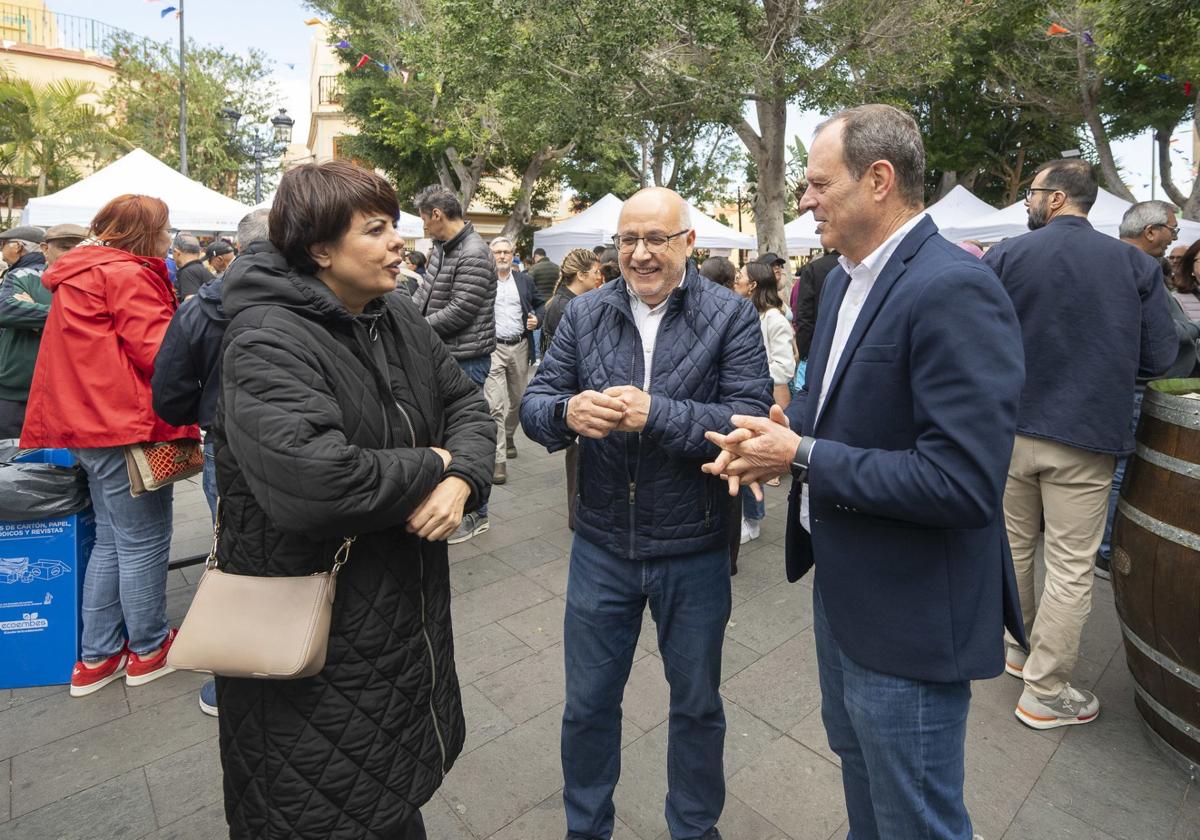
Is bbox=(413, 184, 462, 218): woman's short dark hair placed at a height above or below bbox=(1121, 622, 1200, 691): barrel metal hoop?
above

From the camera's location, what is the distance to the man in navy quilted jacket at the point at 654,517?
6.98ft

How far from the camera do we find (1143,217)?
436cm

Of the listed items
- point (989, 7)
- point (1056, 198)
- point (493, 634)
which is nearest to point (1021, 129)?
point (989, 7)

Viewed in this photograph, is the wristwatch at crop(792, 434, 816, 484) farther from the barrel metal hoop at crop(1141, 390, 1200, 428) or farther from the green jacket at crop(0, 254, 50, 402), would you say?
the green jacket at crop(0, 254, 50, 402)

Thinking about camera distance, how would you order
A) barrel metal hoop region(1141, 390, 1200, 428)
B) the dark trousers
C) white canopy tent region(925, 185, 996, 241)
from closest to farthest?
barrel metal hoop region(1141, 390, 1200, 428)
the dark trousers
white canopy tent region(925, 185, 996, 241)

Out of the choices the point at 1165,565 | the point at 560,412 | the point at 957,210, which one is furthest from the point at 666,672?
the point at 957,210

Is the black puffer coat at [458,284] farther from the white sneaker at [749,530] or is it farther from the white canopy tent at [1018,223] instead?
the white canopy tent at [1018,223]

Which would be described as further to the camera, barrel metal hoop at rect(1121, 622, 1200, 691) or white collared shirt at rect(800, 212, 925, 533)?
barrel metal hoop at rect(1121, 622, 1200, 691)

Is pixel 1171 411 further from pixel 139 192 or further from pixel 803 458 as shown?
pixel 139 192

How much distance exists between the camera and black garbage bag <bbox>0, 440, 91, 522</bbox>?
10.0 ft

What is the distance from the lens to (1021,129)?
22812mm

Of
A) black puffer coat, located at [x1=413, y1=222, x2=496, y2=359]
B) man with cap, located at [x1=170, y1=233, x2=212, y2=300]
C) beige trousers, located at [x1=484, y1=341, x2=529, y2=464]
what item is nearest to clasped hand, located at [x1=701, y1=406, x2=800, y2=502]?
black puffer coat, located at [x1=413, y1=222, x2=496, y2=359]

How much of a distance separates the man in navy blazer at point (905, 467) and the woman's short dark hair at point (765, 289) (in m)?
3.49

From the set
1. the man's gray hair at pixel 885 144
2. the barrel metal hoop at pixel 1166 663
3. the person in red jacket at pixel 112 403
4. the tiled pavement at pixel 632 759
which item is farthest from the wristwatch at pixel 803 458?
the person in red jacket at pixel 112 403
